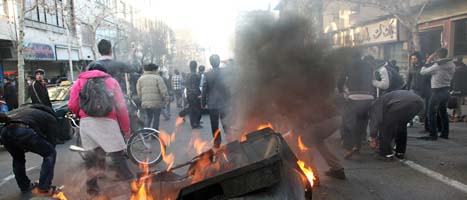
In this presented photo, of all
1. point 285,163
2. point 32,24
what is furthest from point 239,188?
point 32,24

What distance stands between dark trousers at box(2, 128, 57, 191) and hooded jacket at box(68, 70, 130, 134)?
676mm

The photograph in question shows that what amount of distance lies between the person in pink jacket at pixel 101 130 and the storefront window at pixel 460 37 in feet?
41.9

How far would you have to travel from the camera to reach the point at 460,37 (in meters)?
12.3

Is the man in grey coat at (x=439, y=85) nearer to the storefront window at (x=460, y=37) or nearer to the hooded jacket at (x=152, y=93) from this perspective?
the hooded jacket at (x=152, y=93)

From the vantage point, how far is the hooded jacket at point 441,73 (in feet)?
20.8

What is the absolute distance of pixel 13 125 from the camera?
160 inches

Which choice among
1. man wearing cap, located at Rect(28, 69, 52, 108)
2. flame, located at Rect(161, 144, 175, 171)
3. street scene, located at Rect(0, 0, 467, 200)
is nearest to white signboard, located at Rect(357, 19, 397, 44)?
street scene, located at Rect(0, 0, 467, 200)

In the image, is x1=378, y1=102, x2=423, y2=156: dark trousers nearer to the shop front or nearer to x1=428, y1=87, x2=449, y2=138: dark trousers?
x1=428, y1=87, x2=449, y2=138: dark trousers

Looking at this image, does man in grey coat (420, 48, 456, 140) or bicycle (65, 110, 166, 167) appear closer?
bicycle (65, 110, 166, 167)

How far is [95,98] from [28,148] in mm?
1195

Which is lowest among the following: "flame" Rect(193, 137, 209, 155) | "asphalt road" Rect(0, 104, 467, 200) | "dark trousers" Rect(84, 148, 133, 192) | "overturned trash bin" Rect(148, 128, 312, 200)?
"flame" Rect(193, 137, 209, 155)

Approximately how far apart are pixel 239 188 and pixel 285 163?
1.68ft

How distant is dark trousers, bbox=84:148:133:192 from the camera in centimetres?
405

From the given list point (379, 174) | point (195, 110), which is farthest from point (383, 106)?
point (195, 110)
